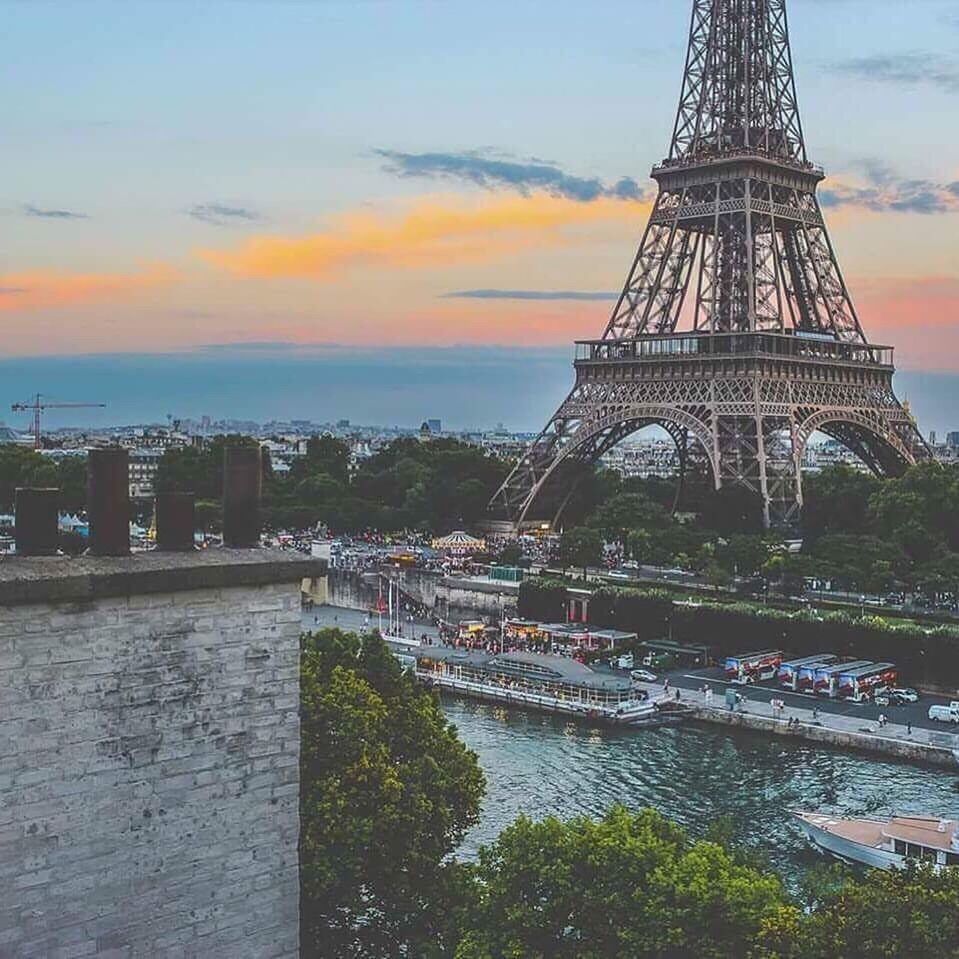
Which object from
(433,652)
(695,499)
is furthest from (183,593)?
(695,499)

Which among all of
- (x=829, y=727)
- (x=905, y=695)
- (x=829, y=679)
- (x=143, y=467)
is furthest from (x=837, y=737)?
(x=143, y=467)

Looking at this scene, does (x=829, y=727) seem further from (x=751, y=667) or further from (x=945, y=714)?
(x=751, y=667)

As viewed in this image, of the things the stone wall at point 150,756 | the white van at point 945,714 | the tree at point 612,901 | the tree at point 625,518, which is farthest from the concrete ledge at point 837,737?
the stone wall at point 150,756

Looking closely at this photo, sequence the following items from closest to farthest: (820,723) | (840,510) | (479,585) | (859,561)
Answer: (820,723), (859,561), (479,585), (840,510)

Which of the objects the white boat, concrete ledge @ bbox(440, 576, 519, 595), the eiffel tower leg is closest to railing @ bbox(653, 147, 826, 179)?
the eiffel tower leg

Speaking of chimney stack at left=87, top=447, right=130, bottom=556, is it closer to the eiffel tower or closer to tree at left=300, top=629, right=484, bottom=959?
tree at left=300, top=629, right=484, bottom=959
